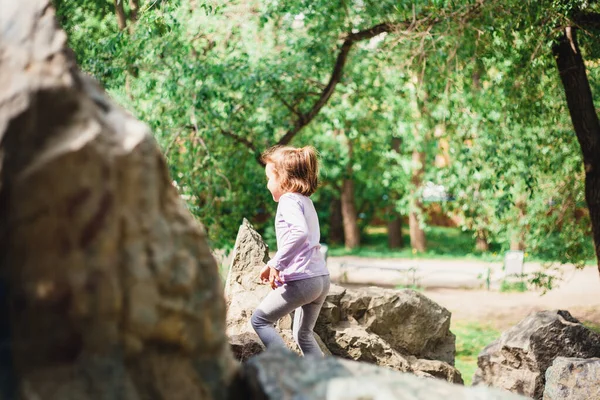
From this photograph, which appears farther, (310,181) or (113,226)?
(310,181)

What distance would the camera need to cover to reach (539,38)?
656 cm

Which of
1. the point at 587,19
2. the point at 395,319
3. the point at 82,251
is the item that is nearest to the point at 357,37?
the point at 587,19

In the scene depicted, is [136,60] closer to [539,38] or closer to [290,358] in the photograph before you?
[539,38]

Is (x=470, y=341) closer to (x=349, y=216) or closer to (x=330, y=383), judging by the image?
(x=330, y=383)

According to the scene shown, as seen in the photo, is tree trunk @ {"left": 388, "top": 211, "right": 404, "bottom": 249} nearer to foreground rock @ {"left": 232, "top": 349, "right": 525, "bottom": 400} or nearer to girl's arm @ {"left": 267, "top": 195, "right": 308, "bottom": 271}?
girl's arm @ {"left": 267, "top": 195, "right": 308, "bottom": 271}

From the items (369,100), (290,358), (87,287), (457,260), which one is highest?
(369,100)

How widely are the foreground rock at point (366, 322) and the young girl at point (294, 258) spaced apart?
1.31ft

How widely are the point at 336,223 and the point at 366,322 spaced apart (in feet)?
54.2

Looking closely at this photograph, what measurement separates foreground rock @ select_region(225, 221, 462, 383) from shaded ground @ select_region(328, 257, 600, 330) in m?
4.31

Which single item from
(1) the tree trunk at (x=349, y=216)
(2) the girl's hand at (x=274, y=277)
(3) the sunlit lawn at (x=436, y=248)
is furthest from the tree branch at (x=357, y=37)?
(1) the tree trunk at (x=349, y=216)

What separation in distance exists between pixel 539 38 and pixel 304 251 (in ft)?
12.3

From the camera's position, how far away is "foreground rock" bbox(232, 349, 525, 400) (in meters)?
2.28

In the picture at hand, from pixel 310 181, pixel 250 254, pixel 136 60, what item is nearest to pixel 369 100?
pixel 136 60

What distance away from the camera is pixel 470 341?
10227 millimetres
